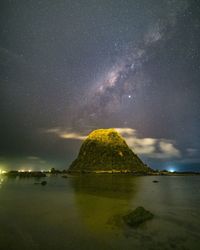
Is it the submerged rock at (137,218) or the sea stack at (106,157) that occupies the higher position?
the sea stack at (106,157)

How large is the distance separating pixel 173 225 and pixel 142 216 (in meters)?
2.23

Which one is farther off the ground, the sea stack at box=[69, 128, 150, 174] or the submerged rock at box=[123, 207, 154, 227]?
the sea stack at box=[69, 128, 150, 174]

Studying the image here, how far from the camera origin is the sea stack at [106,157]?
537 ft

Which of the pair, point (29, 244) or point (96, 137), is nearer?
point (29, 244)

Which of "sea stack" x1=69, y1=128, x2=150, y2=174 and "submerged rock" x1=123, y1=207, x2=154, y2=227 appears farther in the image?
"sea stack" x1=69, y1=128, x2=150, y2=174

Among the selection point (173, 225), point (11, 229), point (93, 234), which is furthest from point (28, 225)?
point (173, 225)

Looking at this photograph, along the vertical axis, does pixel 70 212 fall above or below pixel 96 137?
below

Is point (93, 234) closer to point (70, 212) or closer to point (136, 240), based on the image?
point (136, 240)

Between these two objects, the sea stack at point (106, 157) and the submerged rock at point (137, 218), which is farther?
the sea stack at point (106, 157)

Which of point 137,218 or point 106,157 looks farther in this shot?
point 106,157

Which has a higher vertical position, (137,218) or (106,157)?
(106,157)

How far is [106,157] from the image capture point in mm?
172375

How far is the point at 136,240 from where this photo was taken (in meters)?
10.6

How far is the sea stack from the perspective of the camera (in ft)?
537
